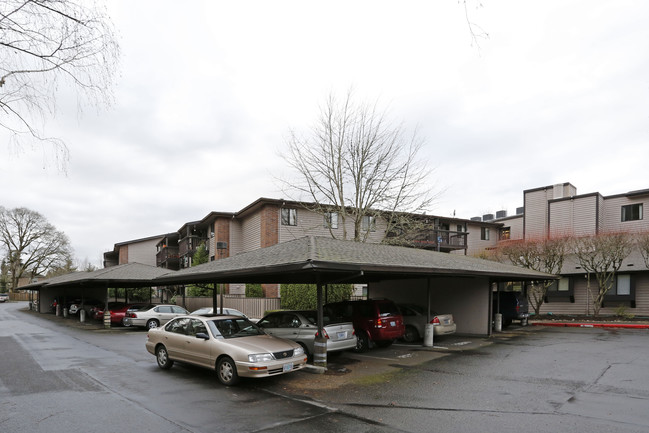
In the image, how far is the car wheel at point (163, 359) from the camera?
10.7 meters

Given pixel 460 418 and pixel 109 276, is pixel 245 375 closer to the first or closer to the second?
pixel 460 418

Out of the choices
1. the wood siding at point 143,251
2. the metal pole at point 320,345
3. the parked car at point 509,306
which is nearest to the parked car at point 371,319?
the metal pole at point 320,345

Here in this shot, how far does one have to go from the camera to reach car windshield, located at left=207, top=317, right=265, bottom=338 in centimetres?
969

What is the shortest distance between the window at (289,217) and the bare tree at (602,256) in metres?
17.6

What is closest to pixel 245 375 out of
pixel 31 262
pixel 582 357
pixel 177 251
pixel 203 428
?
pixel 203 428

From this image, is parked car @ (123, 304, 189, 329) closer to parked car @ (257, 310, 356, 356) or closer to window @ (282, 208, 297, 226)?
window @ (282, 208, 297, 226)

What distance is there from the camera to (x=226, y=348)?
29.6ft

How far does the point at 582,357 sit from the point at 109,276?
23.1 m

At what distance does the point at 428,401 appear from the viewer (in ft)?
25.3

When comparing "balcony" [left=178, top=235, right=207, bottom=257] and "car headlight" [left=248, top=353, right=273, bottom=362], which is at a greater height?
"balcony" [left=178, top=235, right=207, bottom=257]

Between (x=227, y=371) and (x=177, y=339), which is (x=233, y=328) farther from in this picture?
(x=177, y=339)

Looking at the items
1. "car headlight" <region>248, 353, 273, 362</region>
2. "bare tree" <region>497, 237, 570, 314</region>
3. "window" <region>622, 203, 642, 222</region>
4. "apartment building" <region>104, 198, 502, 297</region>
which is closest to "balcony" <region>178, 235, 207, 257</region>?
"apartment building" <region>104, 198, 502, 297</region>

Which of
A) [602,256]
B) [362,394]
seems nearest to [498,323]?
[602,256]

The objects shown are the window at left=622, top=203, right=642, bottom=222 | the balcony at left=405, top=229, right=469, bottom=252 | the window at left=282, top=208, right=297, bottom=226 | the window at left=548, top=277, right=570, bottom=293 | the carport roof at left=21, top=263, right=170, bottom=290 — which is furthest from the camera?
the balcony at left=405, top=229, right=469, bottom=252
